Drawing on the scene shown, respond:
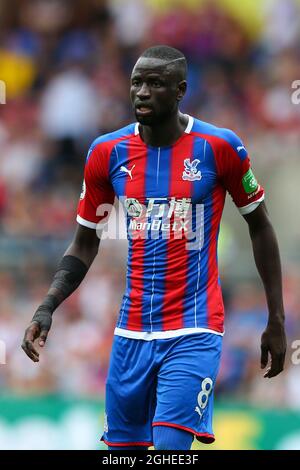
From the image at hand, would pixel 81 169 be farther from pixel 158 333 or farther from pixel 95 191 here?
pixel 158 333

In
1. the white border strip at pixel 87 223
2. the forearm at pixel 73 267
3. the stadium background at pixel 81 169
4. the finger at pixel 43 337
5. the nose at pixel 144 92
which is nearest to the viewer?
the finger at pixel 43 337

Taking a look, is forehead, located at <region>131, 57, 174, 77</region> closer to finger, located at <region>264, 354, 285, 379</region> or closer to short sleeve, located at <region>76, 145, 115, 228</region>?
short sleeve, located at <region>76, 145, 115, 228</region>

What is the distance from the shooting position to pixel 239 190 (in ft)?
21.7

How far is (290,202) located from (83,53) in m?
3.72

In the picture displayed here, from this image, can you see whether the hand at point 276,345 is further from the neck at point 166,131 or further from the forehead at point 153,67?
the forehead at point 153,67

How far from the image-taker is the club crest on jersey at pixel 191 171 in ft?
21.5

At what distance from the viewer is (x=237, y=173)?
21.5ft

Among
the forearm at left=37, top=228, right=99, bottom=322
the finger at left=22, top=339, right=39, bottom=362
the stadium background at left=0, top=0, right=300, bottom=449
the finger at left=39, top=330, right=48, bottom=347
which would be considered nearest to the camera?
the finger at left=22, top=339, right=39, bottom=362

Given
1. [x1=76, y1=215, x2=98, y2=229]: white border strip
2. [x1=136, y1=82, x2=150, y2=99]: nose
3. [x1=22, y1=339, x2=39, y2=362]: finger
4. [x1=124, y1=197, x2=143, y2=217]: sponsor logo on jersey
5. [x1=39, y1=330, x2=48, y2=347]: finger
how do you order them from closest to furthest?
[x1=22, y1=339, x2=39, y2=362]: finger → [x1=39, y1=330, x2=48, y2=347]: finger → [x1=136, y1=82, x2=150, y2=99]: nose → [x1=124, y1=197, x2=143, y2=217]: sponsor logo on jersey → [x1=76, y1=215, x2=98, y2=229]: white border strip

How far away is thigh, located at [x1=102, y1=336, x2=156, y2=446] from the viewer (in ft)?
21.3

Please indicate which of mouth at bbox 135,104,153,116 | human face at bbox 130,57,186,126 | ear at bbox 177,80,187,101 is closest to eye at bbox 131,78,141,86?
human face at bbox 130,57,186,126

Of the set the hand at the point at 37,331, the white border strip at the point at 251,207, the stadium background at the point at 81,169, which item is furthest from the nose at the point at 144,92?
the stadium background at the point at 81,169
